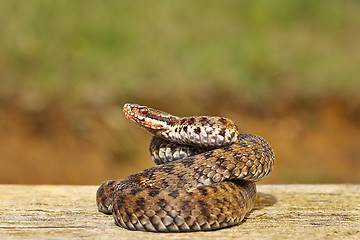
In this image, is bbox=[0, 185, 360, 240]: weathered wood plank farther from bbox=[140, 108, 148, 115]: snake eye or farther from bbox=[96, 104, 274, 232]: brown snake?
bbox=[140, 108, 148, 115]: snake eye

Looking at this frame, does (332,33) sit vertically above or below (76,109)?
above

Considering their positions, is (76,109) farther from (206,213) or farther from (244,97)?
(206,213)

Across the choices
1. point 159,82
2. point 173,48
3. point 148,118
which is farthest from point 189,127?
point 173,48

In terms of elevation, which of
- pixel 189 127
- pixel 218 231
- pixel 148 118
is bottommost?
pixel 218 231

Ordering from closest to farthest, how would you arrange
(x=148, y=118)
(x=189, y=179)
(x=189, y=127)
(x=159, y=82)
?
1. (x=189, y=179)
2. (x=189, y=127)
3. (x=148, y=118)
4. (x=159, y=82)

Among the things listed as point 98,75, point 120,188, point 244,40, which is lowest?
point 120,188

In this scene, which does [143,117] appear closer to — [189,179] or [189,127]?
[189,127]

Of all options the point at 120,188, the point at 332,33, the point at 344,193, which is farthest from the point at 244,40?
the point at 120,188

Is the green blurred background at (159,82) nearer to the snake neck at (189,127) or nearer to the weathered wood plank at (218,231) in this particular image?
the weathered wood plank at (218,231)
